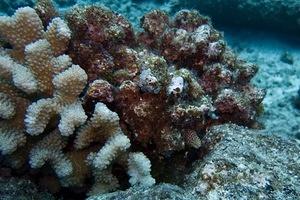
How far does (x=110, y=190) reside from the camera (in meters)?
3.33

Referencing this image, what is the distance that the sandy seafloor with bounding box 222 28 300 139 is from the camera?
26.7 ft

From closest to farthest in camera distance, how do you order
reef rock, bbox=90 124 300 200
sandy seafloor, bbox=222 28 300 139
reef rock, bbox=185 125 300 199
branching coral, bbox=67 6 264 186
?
reef rock, bbox=90 124 300 200 < reef rock, bbox=185 125 300 199 < branching coral, bbox=67 6 264 186 < sandy seafloor, bbox=222 28 300 139

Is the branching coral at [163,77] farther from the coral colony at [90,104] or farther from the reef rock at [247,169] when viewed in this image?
the reef rock at [247,169]

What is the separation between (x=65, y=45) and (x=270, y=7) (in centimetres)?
835

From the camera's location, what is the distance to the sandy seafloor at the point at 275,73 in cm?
815

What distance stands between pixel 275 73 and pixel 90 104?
7.61 meters

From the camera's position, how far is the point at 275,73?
9781mm

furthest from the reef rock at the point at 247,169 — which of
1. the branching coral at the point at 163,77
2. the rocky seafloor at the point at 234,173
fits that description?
the branching coral at the point at 163,77

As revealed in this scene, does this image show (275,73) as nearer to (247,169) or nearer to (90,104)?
(247,169)

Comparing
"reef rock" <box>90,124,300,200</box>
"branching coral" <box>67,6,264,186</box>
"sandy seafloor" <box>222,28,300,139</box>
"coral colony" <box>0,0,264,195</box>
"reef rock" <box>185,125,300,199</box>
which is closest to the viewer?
"reef rock" <box>90,124,300,200</box>

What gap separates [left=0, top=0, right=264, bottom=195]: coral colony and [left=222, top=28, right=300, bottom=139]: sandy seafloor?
4191 millimetres

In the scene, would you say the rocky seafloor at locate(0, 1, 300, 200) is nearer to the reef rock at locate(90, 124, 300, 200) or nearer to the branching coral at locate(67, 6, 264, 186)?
the reef rock at locate(90, 124, 300, 200)

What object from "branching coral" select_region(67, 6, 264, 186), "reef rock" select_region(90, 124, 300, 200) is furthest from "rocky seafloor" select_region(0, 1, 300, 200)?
"branching coral" select_region(67, 6, 264, 186)

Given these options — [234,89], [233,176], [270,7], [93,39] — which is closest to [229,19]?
[270,7]
